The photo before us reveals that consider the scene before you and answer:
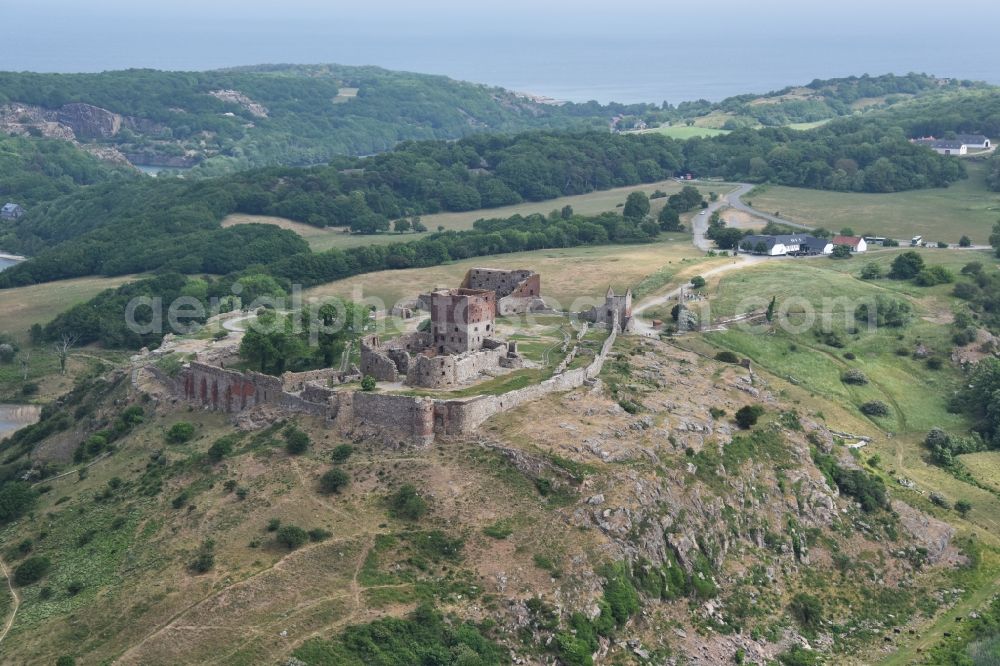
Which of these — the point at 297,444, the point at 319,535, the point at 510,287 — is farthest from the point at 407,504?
the point at 510,287

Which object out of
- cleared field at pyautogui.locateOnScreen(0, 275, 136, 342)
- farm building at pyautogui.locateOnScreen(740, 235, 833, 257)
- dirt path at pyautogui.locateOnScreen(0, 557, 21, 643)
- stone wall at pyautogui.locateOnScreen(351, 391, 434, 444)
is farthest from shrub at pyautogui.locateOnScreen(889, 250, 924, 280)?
dirt path at pyautogui.locateOnScreen(0, 557, 21, 643)

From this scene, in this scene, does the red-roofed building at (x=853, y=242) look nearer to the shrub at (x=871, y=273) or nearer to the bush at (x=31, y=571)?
the shrub at (x=871, y=273)

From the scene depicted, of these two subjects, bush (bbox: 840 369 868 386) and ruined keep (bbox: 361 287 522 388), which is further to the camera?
bush (bbox: 840 369 868 386)

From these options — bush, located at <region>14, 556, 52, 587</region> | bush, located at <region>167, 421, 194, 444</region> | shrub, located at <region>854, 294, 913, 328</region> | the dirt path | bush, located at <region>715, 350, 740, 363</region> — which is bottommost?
the dirt path

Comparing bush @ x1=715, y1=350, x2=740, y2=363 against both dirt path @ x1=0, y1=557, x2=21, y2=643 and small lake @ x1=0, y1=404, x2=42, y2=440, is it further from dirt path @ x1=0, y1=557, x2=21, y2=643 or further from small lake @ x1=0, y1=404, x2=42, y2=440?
small lake @ x1=0, y1=404, x2=42, y2=440

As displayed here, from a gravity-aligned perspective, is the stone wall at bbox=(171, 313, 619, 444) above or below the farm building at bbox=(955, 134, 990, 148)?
below

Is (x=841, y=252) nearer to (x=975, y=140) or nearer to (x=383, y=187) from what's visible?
(x=383, y=187)

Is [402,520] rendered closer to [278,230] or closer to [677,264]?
[677,264]
